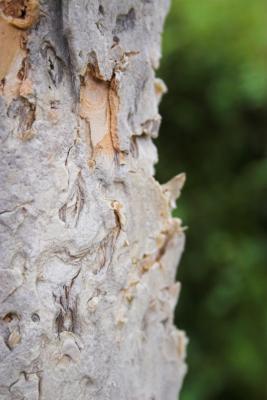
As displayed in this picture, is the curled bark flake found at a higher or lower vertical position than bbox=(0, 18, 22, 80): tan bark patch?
higher

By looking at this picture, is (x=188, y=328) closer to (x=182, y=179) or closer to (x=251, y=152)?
(x=251, y=152)

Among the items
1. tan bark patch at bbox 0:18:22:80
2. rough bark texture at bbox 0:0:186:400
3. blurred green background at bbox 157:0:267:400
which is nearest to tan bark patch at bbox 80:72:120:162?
rough bark texture at bbox 0:0:186:400

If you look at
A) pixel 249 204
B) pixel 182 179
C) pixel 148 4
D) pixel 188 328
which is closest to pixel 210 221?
pixel 249 204

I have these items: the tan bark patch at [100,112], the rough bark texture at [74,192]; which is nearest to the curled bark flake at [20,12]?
the rough bark texture at [74,192]

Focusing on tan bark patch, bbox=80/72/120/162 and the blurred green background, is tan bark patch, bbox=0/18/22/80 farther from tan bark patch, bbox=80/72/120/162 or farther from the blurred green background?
the blurred green background

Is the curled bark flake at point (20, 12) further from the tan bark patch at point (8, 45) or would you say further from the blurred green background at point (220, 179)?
the blurred green background at point (220, 179)

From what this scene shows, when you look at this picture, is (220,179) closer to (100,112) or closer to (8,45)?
(100,112)
